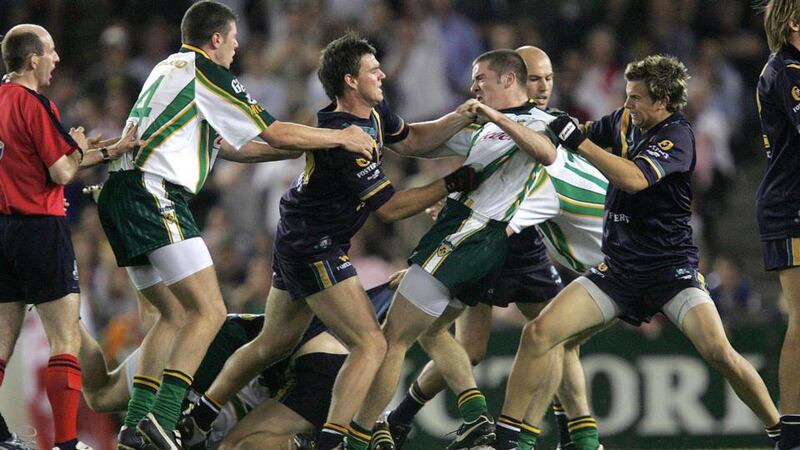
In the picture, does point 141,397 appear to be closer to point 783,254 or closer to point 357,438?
point 357,438

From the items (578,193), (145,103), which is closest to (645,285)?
(578,193)

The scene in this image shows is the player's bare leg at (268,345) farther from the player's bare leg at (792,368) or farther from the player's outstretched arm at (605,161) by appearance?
the player's bare leg at (792,368)

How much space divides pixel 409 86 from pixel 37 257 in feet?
25.6

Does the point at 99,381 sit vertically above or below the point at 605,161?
below

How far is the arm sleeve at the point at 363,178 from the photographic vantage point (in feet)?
23.9

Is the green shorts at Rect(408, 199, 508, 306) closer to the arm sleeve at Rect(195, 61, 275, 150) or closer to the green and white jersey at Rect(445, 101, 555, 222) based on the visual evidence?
the green and white jersey at Rect(445, 101, 555, 222)

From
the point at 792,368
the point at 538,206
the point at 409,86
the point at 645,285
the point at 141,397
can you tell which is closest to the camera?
the point at 792,368

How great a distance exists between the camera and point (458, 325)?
8.86m

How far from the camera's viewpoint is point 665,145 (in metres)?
7.38

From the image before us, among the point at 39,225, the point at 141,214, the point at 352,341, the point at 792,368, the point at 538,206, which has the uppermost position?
the point at 538,206

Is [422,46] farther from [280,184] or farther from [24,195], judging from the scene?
[24,195]

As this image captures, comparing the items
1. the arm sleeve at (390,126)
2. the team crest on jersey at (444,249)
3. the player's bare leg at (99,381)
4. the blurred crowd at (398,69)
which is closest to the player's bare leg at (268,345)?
the player's bare leg at (99,381)

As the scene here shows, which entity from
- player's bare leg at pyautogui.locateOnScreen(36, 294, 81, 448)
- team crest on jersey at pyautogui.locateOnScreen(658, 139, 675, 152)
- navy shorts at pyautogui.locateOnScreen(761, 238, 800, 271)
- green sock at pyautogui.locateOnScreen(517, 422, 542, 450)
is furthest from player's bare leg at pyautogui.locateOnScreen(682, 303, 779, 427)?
player's bare leg at pyautogui.locateOnScreen(36, 294, 81, 448)

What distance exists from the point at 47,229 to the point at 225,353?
Result: 1718mm
